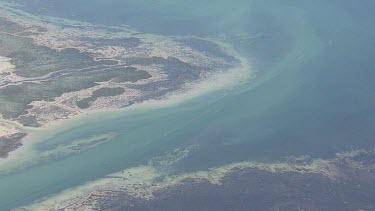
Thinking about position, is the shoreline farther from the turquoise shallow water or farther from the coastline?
the turquoise shallow water

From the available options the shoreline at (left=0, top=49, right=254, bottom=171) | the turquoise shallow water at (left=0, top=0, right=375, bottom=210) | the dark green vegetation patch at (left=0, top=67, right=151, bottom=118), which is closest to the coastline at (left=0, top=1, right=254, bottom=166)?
the shoreline at (left=0, top=49, right=254, bottom=171)

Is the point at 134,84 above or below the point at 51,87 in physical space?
below

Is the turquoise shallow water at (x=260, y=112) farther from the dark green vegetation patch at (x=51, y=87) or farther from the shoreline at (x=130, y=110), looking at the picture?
the dark green vegetation patch at (x=51, y=87)

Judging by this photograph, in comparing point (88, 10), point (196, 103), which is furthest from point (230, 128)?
point (88, 10)

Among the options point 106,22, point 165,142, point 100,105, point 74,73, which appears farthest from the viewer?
point 106,22

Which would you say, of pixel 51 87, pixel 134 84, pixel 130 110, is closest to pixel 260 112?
pixel 130 110

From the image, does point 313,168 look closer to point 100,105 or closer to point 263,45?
point 100,105

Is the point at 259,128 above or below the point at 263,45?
below

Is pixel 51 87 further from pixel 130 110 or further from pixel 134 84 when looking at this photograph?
pixel 130 110
